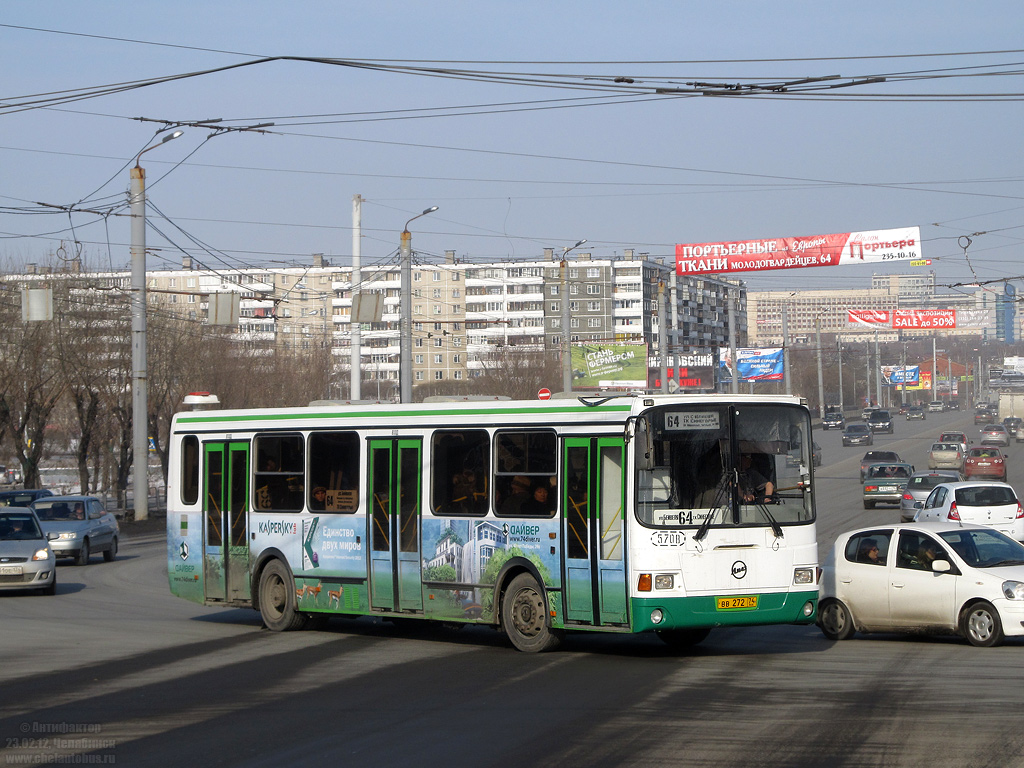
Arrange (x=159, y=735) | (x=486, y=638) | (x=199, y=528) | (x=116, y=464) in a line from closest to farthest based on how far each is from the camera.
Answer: (x=159, y=735) < (x=486, y=638) < (x=199, y=528) < (x=116, y=464)

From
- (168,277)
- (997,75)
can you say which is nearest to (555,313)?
(168,277)

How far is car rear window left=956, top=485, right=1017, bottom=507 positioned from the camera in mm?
26250

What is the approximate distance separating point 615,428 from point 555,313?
409ft

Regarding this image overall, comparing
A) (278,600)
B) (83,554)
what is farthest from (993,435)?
(278,600)

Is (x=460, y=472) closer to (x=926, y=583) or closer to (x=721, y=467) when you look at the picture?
(x=721, y=467)

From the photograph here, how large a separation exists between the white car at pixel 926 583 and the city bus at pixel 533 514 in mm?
1893

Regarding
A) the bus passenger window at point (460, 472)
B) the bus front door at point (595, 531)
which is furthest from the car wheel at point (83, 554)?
the bus front door at point (595, 531)

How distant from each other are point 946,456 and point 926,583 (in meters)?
46.1

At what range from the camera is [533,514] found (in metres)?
12.7

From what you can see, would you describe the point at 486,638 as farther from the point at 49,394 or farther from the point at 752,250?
the point at 49,394

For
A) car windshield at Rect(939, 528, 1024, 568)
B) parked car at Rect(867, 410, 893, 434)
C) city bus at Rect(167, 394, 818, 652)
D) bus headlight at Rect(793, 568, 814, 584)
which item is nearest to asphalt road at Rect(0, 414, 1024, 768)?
city bus at Rect(167, 394, 818, 652)

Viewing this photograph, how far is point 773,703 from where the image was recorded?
31.1 ft

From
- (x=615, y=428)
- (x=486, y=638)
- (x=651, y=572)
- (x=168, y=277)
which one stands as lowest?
(x=486, y=638)

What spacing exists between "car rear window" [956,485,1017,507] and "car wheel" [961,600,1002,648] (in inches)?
539
